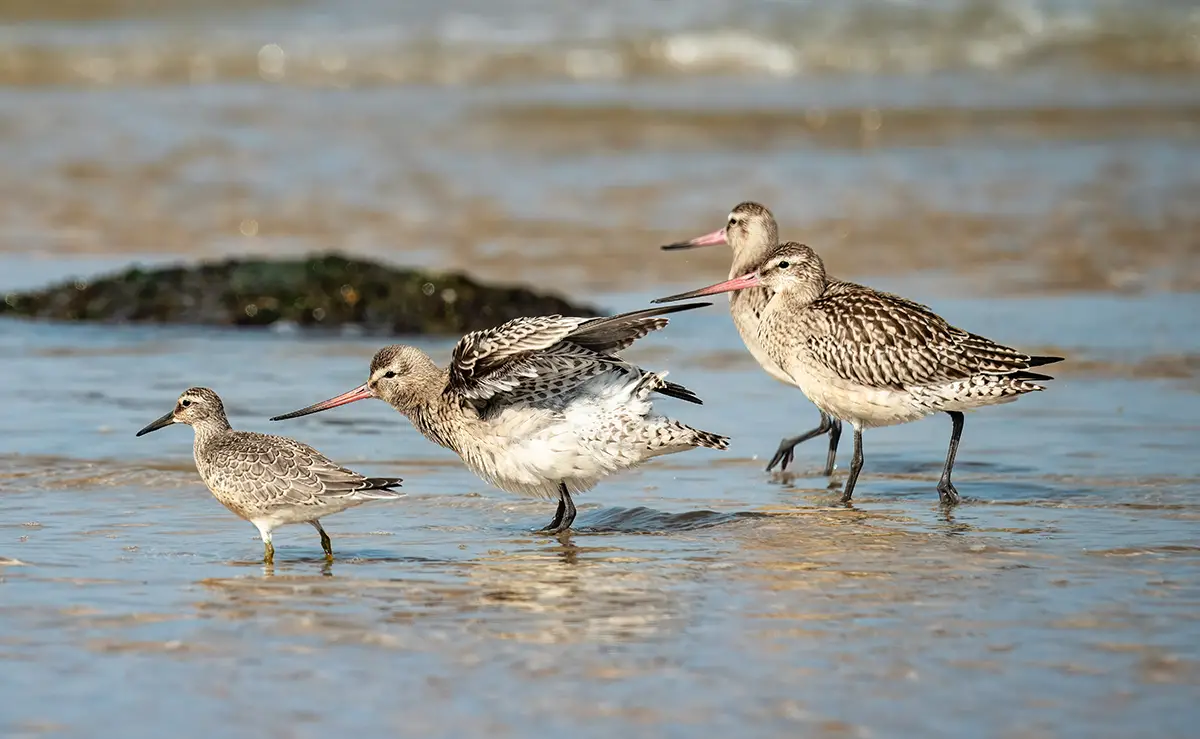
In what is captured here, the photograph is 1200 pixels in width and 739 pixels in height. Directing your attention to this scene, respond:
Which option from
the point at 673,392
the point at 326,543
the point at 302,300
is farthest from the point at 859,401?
the point at 302,300

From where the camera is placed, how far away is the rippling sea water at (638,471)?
4.85 m

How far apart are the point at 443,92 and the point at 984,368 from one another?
17.9 meters

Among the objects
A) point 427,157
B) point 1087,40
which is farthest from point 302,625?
point 1087,40

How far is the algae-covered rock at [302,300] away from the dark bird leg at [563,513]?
4535mm

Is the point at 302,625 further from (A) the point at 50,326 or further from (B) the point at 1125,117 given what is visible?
(B) the point at 1125,117

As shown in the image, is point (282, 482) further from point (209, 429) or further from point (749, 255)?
point (749, 255)

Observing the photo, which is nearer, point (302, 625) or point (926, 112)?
point (302, 625)

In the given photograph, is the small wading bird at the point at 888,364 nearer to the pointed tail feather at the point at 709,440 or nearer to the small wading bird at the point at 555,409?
the small wading bird at the point at 555,409

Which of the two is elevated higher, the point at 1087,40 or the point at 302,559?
the point at 1087,40

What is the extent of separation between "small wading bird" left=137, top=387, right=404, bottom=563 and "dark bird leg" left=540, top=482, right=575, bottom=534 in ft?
2.69

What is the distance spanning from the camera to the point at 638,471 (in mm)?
8328

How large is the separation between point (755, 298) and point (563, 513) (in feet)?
7.89

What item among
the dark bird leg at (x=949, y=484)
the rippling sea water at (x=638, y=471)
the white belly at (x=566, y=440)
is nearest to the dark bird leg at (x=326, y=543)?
the rippling sea water at (x=638, y=471)

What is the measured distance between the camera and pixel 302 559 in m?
6.51
